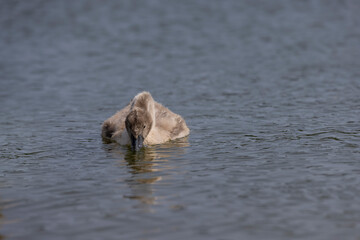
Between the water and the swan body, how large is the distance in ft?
1.02

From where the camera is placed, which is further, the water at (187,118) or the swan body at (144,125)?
the swan body at (144,125)

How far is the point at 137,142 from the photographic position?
13547mm

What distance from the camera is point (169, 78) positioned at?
2077 centimetres

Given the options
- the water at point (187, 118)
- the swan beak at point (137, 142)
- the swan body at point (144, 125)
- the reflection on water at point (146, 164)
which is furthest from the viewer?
the swan body at point (144, 125)

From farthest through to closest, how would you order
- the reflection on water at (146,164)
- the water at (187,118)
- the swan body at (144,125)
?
the swan body at (144,125) → the reflection on water at (146,164) → the water at (187,118)

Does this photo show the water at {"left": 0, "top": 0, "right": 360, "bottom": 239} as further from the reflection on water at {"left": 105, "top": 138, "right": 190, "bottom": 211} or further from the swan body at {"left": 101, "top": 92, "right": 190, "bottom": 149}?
the swan body at {"left": 101, "top": 92, "right": 190, "bottom": 149}

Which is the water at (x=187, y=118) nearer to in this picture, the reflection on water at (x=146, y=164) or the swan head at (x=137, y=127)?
the reflection on water at (x=146, y=164)

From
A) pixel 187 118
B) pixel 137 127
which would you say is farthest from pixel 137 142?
pixel 187 118

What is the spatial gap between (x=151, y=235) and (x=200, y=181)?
2.57m

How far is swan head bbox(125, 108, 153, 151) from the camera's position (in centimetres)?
1355

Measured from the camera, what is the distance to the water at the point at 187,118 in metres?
9.38

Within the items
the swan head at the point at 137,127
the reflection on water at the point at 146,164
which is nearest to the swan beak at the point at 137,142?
the swan head at the point at 137,127

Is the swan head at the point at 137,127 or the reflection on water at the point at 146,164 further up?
the swan head at the point at 137,127

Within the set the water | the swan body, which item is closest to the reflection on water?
the water
